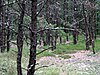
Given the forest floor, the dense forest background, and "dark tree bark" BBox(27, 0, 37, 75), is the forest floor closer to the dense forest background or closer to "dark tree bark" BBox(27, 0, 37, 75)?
the dense forest background

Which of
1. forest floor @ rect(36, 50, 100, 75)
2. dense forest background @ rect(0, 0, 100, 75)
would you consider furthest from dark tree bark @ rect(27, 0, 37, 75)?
forest floor @ rect(36, 50, 100, 75)

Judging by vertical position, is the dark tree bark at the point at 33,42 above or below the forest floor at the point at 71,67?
above

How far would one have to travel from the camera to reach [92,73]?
14.0 m

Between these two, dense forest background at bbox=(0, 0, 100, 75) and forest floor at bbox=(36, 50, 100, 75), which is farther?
forest floor at bbox=(36, 50, 100, 75)

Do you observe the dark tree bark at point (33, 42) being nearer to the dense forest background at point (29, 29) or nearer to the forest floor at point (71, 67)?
the dense forest background at point (29, 29)

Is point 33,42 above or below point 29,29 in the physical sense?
below

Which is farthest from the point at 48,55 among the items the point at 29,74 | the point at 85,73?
the point at 29,74

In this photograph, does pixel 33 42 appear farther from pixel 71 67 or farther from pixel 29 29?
pixel 71 67

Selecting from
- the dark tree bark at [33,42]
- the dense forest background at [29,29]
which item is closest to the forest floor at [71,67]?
the dense forest background at [29,29]

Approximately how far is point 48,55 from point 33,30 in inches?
834

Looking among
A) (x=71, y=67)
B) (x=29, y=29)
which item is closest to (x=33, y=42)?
(x=29, y=29)

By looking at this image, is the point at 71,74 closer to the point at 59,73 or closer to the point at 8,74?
the point at 59,73

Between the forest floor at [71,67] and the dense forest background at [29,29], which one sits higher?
the dense forest background at [29,29]

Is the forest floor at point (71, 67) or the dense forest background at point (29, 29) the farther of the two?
the forest floor at point (71, 67)
